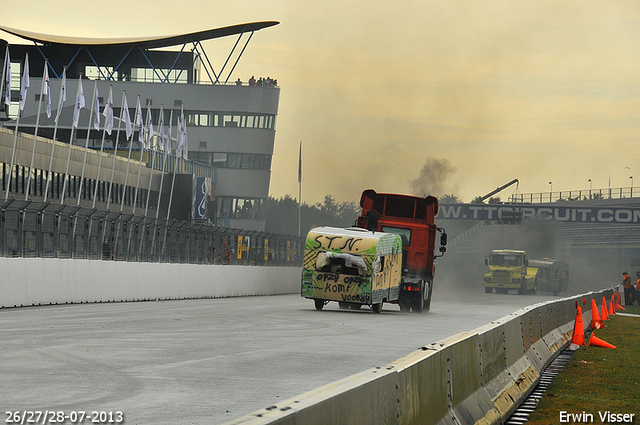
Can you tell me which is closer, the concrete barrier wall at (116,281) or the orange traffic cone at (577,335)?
the orange traffic cone at (577,335)

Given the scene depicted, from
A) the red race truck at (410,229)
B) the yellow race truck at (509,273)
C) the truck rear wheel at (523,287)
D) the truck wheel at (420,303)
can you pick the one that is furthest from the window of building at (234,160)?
the truck wheel at (420,303)

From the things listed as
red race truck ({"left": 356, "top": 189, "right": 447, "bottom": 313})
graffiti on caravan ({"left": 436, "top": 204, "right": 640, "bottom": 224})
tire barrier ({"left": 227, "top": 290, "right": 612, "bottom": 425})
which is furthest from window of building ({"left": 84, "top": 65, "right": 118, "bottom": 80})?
tire barrier ({"left": 227, "top": 290, "right": 612, "bottom": 425})

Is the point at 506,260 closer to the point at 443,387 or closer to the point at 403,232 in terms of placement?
the point at 403,232

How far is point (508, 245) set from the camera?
99562 millimetres

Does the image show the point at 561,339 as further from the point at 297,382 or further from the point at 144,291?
the point at 144,291

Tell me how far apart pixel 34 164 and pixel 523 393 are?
55015 millimetres

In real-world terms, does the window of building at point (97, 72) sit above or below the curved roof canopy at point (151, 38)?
below

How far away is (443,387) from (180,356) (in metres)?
6.65

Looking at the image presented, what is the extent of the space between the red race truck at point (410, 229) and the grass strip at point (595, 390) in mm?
11228

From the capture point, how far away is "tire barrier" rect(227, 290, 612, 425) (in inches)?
167

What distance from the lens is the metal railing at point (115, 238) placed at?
2395cm

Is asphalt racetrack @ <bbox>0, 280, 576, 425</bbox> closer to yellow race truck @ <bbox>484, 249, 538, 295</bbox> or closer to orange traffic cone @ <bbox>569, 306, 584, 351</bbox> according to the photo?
orange traffic cone @ <bbox>569, 306, 584, 351</bbox>

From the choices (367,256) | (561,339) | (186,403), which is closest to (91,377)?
(186,403)

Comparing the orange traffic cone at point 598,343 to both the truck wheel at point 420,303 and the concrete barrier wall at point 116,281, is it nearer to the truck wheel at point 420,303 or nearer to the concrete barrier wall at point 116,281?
the truck wheel at point 420,303
